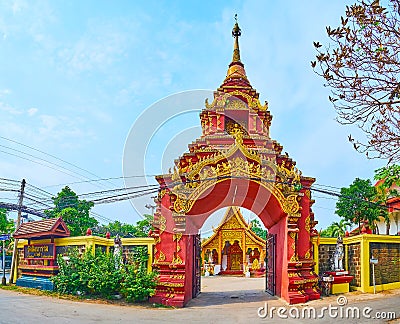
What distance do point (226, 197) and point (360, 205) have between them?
13.4 meters

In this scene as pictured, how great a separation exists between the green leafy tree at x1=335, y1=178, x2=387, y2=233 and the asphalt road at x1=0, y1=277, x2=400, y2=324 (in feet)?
35.2

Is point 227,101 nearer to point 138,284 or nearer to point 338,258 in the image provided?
point 338,258

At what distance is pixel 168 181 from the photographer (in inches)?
591

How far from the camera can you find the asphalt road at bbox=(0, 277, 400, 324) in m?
11.1

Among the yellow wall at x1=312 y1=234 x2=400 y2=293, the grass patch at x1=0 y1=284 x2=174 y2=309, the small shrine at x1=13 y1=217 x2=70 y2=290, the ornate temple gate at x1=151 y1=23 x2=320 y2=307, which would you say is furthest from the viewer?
the small shrine at x1=13 y1=217 x2=70 y2=290

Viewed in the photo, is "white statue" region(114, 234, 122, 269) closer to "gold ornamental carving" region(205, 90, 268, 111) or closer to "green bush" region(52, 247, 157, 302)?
"green bush" region(52, 247, 157, 302)

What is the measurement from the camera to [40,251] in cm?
1702

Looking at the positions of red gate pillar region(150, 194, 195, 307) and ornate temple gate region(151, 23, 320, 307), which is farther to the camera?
ornate temple gate region(151, 23, 320, 307)

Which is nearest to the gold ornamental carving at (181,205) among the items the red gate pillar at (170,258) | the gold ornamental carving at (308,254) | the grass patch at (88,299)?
the red gate pillar at (170,258)

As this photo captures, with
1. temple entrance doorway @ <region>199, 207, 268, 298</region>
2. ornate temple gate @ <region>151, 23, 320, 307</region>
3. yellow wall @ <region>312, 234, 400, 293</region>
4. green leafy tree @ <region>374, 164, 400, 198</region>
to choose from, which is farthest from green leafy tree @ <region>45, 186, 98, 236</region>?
green leafy tree @ <region>374, 164, 400, 198</region>

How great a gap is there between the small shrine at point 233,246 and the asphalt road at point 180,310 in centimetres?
1478

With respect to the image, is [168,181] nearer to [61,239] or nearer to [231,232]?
[61,239]

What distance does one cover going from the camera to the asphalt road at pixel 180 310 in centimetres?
1107

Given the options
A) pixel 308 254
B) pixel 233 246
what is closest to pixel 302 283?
pixel 308 254
